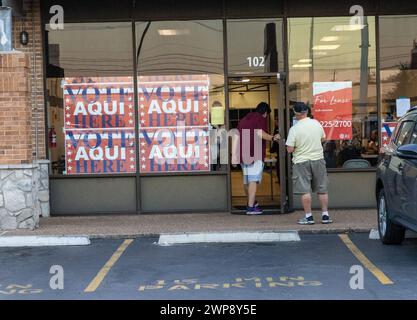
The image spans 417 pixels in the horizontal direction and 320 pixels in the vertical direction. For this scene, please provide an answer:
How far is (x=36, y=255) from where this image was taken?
7957 mm

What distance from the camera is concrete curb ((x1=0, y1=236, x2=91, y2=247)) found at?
8602mm

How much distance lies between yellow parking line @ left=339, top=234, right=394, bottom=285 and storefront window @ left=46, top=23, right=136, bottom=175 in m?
4.19

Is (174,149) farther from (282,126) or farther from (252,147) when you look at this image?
(282,126)

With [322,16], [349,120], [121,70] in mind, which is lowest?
[349,120]

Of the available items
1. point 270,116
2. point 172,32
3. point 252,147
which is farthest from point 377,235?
point 172,32

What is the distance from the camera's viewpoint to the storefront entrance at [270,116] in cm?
1074

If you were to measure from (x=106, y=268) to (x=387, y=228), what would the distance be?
3.53 m

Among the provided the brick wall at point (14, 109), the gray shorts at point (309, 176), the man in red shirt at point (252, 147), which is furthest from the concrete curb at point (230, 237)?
the brick wall at point (14, 109)

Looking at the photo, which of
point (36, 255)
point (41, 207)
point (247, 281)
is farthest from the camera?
point (41, 207)

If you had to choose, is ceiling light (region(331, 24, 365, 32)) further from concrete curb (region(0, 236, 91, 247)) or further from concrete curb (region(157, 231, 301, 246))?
concrete curb (region(0, 236, 91, 247))

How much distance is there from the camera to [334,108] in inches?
431

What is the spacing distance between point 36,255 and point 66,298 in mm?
2237

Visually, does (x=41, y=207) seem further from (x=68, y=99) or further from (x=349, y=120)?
(x=349, y=120)
